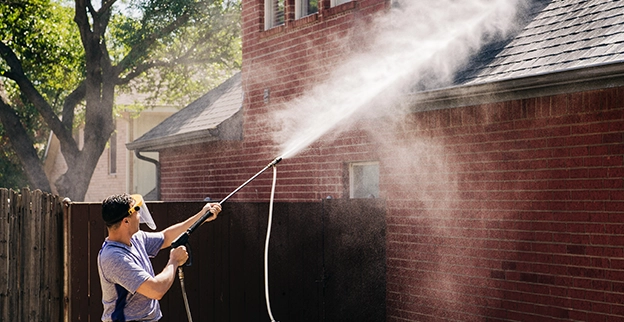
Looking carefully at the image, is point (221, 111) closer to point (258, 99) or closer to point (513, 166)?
point (258, 99)

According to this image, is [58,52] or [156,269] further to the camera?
[58,52]

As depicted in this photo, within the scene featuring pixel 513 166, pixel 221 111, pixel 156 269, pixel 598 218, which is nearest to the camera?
pixel 598 218

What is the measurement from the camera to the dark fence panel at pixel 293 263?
383 inches

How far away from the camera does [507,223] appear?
8.75 metres

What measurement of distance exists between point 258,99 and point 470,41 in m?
4.27

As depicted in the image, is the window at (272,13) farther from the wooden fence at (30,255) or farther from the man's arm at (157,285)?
the man's arm at (157,285)

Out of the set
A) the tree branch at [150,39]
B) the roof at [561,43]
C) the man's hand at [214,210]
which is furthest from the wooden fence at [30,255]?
the tree branch at [150,39]

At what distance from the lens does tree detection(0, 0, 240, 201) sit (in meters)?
23.9

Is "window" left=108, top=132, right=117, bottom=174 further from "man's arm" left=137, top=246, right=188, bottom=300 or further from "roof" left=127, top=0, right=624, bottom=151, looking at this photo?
"man's arm" left=137, top=246, right=188, bottom=300

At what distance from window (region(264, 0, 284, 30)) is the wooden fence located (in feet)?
18.3

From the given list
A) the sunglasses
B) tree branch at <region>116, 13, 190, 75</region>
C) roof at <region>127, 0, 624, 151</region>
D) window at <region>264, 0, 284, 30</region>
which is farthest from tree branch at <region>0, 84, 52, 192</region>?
the sunglasses

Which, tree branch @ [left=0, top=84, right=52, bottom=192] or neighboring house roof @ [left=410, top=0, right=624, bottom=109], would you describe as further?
tree branch @ [left=0, top=84, right=52, bottom=192]

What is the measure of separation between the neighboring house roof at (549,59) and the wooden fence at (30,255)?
Result: 409cm

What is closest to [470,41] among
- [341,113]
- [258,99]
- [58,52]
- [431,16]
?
[431,16]
